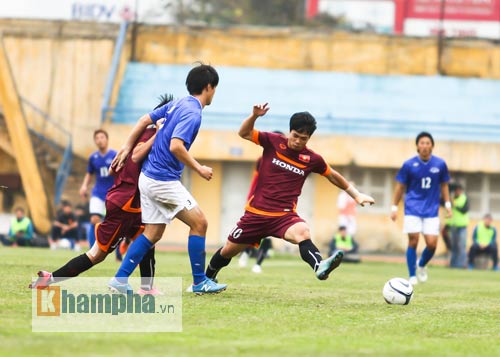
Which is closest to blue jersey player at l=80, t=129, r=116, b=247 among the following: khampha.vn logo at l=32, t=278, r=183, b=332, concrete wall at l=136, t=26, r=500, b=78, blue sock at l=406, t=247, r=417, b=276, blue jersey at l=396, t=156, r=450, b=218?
blue jersey at l=396, t=156, r=450, b=218

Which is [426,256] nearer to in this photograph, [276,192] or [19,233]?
[276,192]

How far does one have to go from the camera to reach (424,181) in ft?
52.3

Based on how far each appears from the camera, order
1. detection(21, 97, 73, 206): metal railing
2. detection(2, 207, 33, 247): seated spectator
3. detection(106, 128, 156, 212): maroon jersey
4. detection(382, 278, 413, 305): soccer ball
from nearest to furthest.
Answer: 1. detection(106, 128, 156, 212): maroon jersey
2. detection(382, 278, 413, 305): soccer ball
3. detection(2, 207, 33, 247): seated spectator
4. detection(21, 97, 73, 206): metal railing

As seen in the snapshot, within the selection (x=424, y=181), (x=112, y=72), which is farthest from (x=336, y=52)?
(x=424, y=181)

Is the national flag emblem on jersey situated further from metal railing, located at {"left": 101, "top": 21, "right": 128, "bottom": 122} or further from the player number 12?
metal railing, located at {"left": 101, "top": 21, "right": 128, "bottom": 122}

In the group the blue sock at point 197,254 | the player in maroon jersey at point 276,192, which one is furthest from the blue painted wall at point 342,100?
the blue sock at point 197,254

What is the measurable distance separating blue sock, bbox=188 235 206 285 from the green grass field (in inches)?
10.7

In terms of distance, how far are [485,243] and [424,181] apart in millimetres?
11566

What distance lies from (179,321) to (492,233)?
19.9 metres

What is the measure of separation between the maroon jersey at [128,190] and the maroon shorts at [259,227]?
47.8 inches

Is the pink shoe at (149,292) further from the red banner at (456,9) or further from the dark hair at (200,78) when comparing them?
the red banner at (456,9)

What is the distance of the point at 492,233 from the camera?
27172 millimetres

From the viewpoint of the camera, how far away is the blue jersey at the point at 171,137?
9758 mm

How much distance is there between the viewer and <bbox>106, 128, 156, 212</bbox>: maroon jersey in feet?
33.6
